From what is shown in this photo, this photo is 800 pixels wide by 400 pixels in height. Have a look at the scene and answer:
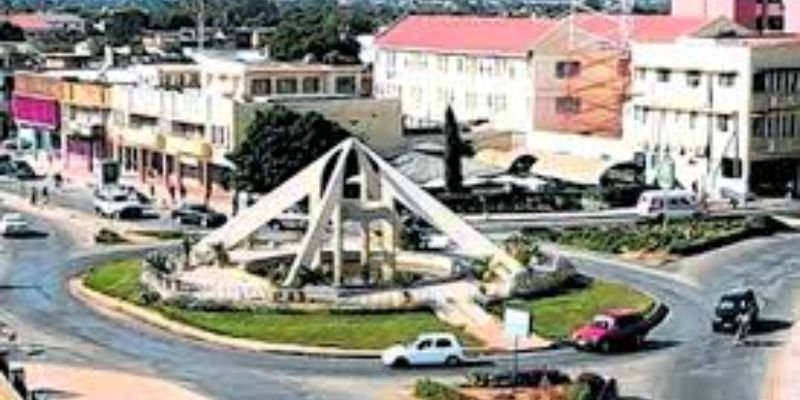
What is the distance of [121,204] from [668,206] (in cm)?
2969

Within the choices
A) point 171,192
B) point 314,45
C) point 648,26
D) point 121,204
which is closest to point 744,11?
point 648,26

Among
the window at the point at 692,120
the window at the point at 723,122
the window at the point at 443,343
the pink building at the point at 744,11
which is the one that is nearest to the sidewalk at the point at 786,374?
the window at the point at 443,343

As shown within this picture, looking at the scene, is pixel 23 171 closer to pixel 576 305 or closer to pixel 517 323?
pixel 576 305

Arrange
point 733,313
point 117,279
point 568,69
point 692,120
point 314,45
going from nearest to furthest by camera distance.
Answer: point 733,313 < point 117,279 < point 692,120 < point 568,69 < point 314,45

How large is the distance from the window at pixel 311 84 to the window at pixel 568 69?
629 inches

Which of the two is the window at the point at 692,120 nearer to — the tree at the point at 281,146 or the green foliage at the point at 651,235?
the green foliage at the point at 651,235

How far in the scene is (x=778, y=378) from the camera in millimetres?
54125

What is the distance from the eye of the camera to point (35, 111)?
449 feet

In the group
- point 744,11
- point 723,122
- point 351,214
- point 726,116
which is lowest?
point 351,214

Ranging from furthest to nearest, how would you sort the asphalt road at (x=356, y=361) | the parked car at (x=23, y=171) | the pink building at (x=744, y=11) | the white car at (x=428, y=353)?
the pink building at (x=744, y=11), the parked car at (x=23, y=171), the white car at (x=428, y=353), the asphalt road at (x=356, y=361)

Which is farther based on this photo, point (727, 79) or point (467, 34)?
point (467, 34)

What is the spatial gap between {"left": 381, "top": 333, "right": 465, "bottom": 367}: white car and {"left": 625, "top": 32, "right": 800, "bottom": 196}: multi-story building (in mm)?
45891

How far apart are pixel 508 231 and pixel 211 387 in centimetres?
3595

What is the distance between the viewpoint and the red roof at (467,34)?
120 meters
